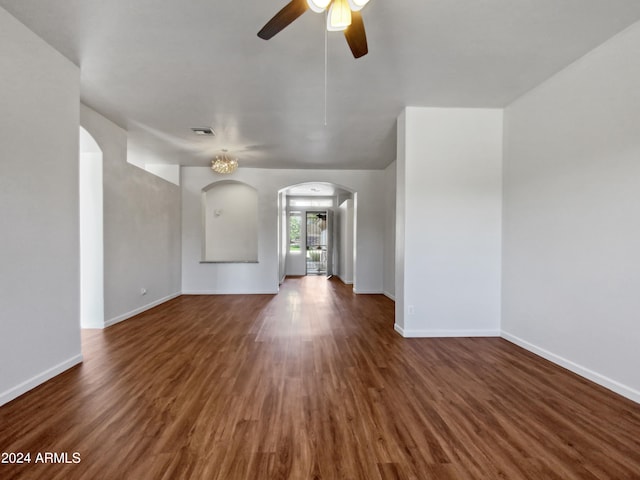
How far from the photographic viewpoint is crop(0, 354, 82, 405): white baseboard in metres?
2.07

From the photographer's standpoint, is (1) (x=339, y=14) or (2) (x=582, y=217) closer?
(1) (x=339, y=14)

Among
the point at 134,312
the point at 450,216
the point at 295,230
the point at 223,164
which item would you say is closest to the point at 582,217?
the point at 450,216

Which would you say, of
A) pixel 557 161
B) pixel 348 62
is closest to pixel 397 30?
pixel 348 62

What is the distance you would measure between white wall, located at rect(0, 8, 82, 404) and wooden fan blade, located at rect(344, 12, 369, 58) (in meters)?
2.56

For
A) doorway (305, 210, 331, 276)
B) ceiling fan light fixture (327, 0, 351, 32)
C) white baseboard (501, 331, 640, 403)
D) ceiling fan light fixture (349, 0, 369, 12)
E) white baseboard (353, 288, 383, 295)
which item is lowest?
white baseboard (353, 288, 383, 295)

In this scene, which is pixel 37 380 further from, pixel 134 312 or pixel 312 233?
pixel 312 233

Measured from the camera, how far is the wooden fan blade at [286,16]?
1613 millimetres

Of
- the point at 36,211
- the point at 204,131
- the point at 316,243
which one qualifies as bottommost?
the point at 316,243

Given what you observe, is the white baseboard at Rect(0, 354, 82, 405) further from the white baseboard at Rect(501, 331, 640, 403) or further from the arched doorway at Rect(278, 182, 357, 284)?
the arched doorway at Rect(278, 182, 357, 284)

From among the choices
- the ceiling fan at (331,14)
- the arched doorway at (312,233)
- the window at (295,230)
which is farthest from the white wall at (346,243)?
the ceiling fan at (331,14)

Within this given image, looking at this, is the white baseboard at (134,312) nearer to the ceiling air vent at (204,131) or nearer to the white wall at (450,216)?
the ceiling air vent at (204,131)

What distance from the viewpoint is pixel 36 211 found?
2.33 metres

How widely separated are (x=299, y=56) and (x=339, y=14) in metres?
1.01

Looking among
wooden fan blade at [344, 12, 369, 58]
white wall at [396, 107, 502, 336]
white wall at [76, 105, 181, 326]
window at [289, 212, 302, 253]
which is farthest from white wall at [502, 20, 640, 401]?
window at [289, 212, 302, 253]
